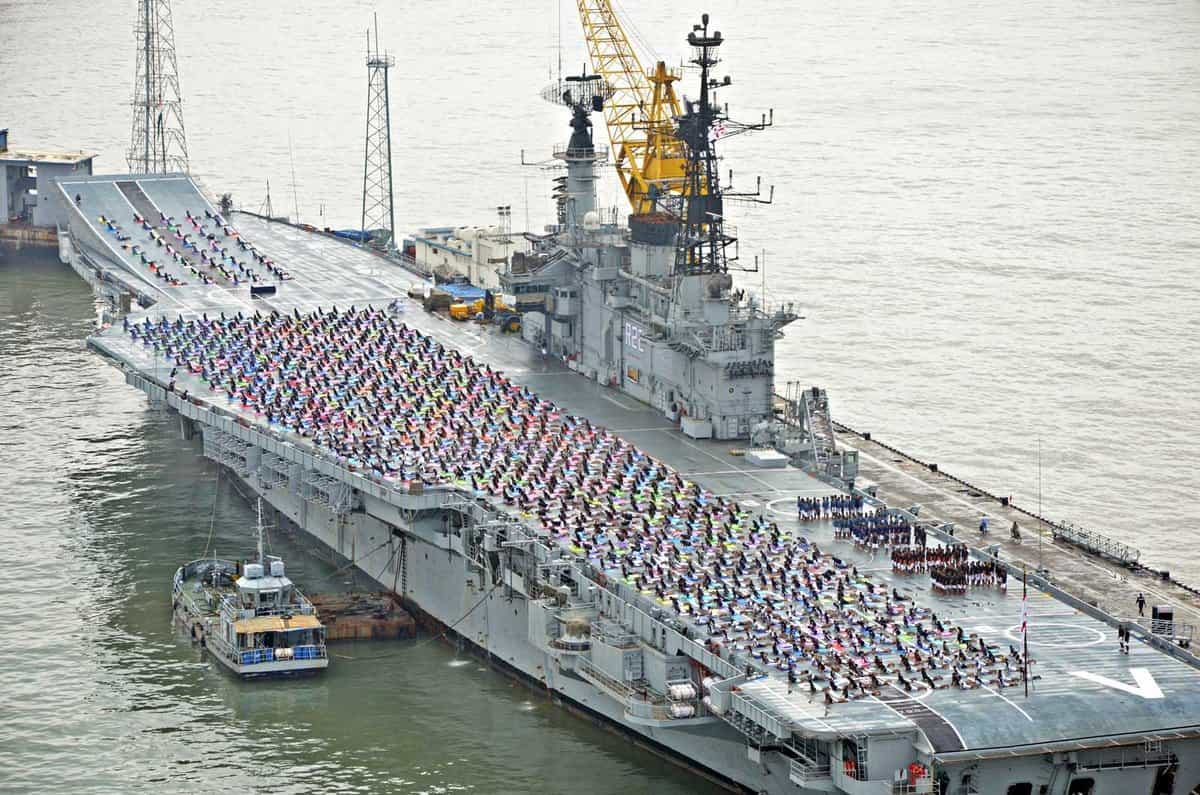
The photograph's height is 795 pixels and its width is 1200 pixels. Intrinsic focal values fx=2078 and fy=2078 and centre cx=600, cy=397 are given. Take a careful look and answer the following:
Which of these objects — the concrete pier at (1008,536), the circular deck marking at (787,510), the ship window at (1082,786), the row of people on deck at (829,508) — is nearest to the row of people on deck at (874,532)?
the row of people on deck at (829,508)

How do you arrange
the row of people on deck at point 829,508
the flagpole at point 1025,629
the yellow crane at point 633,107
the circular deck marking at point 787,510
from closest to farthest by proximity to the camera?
the flagpole at point 1025,629, the row of people on deck at point 829,508, the circular deck marking at point 787,510, the yellow crane at point 633,107

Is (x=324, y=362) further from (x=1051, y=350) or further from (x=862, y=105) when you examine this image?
(x=862, y=105)

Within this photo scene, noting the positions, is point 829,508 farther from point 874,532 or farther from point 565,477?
point 565,477

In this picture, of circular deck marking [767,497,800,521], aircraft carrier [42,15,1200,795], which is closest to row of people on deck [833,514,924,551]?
aircraft carrier [42,15,1200,795]

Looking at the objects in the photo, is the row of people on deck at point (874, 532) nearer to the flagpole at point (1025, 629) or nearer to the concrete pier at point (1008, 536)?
the flagpole at point (1025, 629)

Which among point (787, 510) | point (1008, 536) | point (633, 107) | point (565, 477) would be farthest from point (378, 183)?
point (787, 510)

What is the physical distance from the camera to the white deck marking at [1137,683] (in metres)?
40.2

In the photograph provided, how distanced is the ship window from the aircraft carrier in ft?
0.23

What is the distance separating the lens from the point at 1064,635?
4362cm

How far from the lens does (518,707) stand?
49594mm

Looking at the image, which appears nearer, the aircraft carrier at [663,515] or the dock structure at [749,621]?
the dock structure at [749,621]

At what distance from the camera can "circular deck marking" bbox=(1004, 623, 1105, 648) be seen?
141ft

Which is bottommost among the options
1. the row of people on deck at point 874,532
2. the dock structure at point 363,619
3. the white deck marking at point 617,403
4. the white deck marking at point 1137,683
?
the dock structure at point 363,619

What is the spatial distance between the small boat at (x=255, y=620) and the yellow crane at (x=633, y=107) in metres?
27.0
